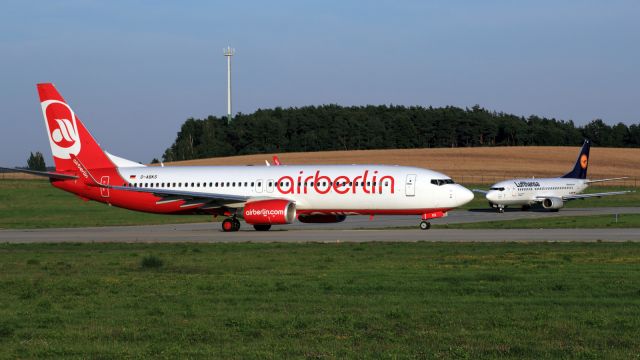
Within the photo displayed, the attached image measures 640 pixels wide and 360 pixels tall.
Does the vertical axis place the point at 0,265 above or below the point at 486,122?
below

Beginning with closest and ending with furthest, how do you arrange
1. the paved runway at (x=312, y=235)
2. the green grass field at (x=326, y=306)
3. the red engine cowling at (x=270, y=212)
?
the green grass field at (x=326, y=306) < the paved runway at (x=312, y=235) < the red engine cowling at (x=270, y=212)

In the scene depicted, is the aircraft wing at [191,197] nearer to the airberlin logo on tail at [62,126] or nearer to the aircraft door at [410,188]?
the airberlin logo on tail at [62,126]

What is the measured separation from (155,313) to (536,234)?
85.9ft

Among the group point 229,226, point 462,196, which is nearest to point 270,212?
point 229,226

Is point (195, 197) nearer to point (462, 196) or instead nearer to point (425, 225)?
point (425, 225)

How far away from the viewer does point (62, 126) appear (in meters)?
47.5

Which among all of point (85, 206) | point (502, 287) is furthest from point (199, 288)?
Answer: point (85, 206)

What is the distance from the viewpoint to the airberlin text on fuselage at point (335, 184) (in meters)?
43.0

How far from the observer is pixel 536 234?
3919 centimetres

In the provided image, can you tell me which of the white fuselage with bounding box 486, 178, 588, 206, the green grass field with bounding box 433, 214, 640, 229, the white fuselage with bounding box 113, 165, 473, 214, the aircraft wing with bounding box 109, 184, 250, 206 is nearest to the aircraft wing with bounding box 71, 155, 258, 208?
the aircraft wing with bounding box 109, 184, 250, 206

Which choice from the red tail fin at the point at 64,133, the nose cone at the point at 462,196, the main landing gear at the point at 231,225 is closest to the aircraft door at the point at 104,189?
the red tail fin at the point at 64,133

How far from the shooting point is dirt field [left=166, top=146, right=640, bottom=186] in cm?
10875

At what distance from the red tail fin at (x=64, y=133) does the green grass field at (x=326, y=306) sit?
19.9 m

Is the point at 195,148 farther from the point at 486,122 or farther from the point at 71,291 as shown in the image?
the point at 71,291
